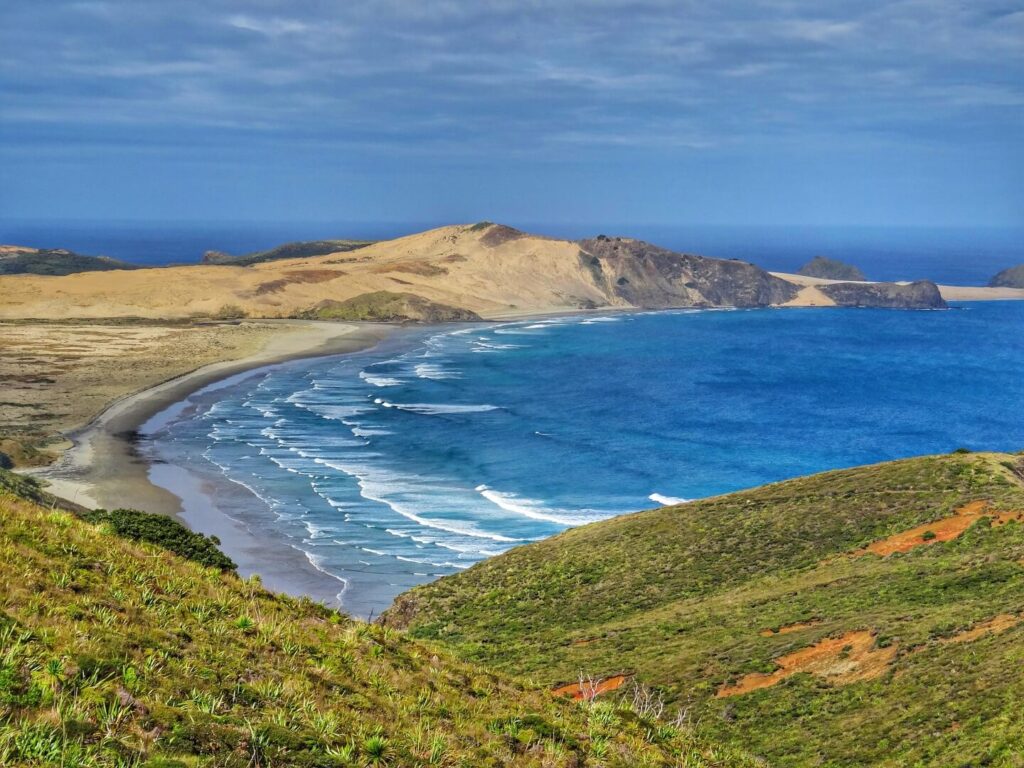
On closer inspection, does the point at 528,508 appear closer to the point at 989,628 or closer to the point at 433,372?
the point at 989,628

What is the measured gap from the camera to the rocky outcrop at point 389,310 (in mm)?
165000

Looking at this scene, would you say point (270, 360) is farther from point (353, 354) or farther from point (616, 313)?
point (616, 313)

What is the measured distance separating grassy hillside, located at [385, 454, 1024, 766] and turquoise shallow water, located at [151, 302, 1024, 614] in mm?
9628

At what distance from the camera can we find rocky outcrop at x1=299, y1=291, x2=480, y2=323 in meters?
165

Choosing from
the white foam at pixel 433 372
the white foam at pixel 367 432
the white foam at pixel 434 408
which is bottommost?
the white foam at pixel 367 432

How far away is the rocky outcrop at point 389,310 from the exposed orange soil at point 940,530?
439 ft

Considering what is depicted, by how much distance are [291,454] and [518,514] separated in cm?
2103

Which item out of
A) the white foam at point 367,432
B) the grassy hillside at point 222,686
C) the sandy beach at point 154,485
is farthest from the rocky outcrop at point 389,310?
the grassy hillside at point 222,686

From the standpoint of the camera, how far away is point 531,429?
285ft

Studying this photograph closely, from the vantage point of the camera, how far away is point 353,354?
428 feet

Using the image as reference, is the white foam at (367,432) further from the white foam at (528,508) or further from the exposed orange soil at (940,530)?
the exposed orange soil at (940,530)

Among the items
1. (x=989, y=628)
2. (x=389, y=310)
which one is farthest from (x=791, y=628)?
(x=389, y=310)

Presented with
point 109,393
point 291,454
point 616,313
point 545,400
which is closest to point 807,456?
point 545,400

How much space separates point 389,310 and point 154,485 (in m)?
106
